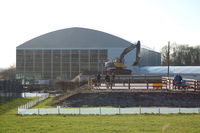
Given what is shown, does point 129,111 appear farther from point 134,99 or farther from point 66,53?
point 66,53

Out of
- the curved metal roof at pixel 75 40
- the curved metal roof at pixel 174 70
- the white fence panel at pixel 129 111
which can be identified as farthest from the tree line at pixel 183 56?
the white fence panel at pixel 129 111

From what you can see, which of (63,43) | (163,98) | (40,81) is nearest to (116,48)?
(63,43)

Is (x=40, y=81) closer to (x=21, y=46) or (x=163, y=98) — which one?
(x=21, y=46)

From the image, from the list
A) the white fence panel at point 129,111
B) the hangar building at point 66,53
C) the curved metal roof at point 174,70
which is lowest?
the white fence panel at point 129,111

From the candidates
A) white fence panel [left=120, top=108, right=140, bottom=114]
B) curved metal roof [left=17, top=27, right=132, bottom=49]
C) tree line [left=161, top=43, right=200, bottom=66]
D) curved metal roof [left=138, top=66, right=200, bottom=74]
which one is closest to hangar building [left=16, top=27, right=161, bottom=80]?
curved metal roof [left=17, top=27, right=132, bottom=49]

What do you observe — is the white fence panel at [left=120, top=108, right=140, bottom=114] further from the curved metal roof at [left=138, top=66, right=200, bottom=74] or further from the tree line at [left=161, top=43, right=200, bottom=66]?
the tree line at [left=161, top=43, right=200, bottom=66]

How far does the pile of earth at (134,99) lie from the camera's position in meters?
27.0

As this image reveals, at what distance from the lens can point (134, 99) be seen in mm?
27812

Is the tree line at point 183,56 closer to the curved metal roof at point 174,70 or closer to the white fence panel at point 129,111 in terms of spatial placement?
the curved metal roof at point 174,70

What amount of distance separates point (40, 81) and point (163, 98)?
40.7m

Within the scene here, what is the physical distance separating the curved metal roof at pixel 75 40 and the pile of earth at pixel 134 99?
124ft

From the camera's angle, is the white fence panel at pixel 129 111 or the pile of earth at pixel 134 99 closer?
the white fence panel at pixel 129 111

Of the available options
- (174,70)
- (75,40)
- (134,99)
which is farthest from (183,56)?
(134,99)

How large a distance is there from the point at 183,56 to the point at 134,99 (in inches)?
3064
